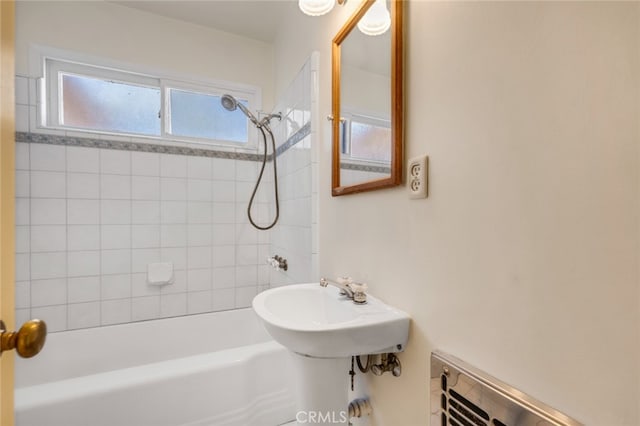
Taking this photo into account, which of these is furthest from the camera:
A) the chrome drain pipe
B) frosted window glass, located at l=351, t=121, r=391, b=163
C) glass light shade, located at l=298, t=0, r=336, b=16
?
glass light shade, located at l=298, t=0, r=336, b=16

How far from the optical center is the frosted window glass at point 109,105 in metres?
1.83

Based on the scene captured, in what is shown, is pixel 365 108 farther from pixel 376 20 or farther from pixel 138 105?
pixel 138 105

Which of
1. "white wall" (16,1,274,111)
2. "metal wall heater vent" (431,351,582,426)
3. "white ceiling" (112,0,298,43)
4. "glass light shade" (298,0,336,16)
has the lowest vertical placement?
"metal wall heater vent" (431,351,582,426)

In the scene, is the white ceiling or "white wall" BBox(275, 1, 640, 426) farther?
the white ceiling

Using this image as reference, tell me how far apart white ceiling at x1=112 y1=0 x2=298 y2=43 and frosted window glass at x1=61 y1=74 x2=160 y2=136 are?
52 cm

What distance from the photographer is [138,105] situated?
1989 mm

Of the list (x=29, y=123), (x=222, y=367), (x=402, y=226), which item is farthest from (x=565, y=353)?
(x=29, y=123)

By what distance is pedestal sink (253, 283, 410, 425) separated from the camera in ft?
2.53

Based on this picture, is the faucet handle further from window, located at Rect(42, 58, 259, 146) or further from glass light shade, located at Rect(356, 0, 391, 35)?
window, located at Rect(42, 58, 259, 146)

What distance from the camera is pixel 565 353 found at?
1.58 feet

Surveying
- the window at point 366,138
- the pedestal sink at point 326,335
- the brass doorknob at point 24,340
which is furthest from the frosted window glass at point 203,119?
the brass doorknob at point 24,340

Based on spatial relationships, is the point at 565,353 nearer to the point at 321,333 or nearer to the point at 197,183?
the point at 321,333

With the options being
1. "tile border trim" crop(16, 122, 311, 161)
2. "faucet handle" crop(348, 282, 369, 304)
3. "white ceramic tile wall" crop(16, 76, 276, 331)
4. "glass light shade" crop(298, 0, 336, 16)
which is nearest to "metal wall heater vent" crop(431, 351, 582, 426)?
"faucet handle" crop(348, 282, 369, 304)

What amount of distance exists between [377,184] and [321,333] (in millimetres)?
505
